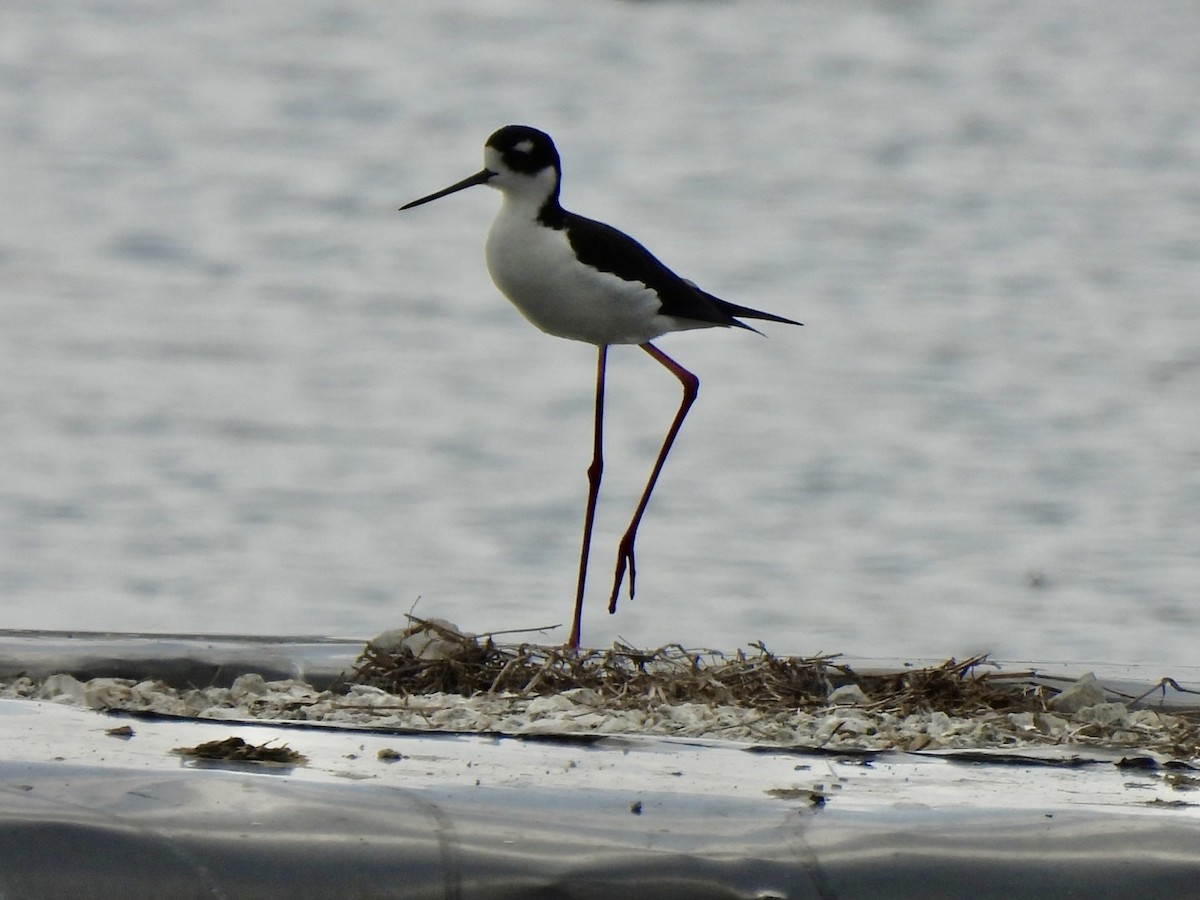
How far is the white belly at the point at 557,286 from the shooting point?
4.43 m

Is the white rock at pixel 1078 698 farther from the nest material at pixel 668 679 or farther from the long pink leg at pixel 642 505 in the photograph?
the long pink leg at pixel 642 505

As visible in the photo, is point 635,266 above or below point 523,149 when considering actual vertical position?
below

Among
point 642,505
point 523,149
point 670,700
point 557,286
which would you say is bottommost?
point 670,700

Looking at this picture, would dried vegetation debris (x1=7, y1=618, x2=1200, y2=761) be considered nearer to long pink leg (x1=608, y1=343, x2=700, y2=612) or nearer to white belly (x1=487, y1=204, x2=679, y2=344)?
long pink leg (x1=608, y1=343, x2=700, y2=612)

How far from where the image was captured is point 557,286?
4.43 meters

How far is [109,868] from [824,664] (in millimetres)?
1650

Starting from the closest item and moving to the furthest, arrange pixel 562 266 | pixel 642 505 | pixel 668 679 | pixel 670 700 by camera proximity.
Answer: pixel 670 700
pixel 668 679
pixel 562 266
pixel 642 505

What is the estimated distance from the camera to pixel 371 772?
304cm

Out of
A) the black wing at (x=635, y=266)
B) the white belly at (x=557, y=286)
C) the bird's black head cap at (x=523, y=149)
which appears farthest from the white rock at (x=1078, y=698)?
the bird's black head cap at (x=523, y=149)

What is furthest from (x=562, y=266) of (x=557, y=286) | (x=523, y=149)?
(x=523, y=149)

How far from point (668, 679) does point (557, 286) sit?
98 centimetres

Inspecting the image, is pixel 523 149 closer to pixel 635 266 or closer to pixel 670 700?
pixel 635 266

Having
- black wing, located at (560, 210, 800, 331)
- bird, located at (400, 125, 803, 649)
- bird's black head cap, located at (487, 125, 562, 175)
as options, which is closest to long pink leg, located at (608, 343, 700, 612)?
bird, located at (400, 125, 803, 649)

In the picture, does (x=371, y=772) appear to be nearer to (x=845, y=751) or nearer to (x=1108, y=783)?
(x=845, y=751)
